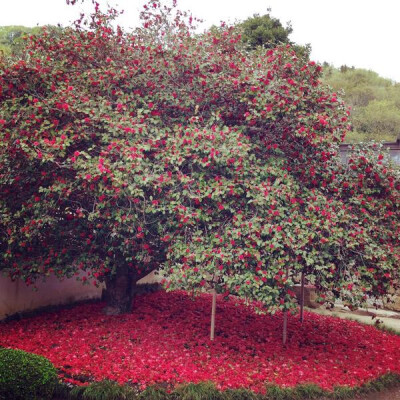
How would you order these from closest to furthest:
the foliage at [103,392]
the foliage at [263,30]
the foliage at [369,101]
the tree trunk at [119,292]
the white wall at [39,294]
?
1. the foliage at [103,392]
2. the white wall at [39,294]
3. the tree trunk at [119,292]
4. the foliage at [263,30]
5. the foliage at [369,101]

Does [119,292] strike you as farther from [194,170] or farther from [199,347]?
[194,170]

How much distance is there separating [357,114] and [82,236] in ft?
99.7

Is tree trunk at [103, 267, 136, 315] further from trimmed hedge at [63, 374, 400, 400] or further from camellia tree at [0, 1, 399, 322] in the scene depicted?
trimmed hedge at [63, 374, 400, 400]

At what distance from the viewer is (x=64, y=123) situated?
6168mm

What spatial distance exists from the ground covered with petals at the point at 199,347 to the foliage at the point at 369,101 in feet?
53.5

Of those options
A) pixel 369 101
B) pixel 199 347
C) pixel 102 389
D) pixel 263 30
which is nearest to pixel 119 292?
pixel 199 347

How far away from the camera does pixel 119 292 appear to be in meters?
8.41

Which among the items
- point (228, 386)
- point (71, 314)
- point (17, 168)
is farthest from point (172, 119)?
point (71, 314)

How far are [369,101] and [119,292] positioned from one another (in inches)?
1306

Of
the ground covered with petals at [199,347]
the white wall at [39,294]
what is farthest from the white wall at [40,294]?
the ground covered with petals at [199,347]

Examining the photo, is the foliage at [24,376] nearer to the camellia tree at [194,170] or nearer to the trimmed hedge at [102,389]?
the trimmed hedge at [102,389]

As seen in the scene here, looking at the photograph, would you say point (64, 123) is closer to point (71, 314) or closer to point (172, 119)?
point (172, 119)

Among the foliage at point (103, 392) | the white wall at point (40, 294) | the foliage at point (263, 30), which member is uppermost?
the foliage at point (263, 30)

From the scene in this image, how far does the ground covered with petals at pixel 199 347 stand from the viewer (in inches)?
224
